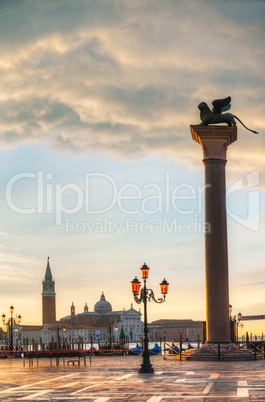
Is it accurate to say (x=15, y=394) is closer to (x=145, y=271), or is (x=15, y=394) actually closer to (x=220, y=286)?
(x=145, y=271)

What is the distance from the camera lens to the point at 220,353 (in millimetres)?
29703

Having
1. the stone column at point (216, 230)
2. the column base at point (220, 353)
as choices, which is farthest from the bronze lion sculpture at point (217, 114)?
the column base at point (220, 353)

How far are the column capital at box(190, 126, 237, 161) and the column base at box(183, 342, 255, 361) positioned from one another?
876 cm

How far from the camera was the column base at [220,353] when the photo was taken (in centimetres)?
2961

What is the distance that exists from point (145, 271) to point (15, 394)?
30.2 ft

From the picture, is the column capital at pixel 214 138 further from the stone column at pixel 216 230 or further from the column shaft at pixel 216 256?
the column shaft at pixel 216 256

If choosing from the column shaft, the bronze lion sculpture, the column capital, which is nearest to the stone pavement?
the column shaft

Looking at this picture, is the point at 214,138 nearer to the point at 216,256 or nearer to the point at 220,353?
the point at 216,256

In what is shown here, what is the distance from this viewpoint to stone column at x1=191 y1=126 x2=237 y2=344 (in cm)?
3020

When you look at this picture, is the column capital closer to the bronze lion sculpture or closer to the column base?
the bronze lion sculpture

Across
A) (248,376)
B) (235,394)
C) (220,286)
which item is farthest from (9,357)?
(235,394)

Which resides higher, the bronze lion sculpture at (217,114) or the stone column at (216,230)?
the bronze lion sculpture at (217,114)

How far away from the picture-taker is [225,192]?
31.1 metres

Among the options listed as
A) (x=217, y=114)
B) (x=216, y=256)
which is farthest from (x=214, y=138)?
(x=216, y=256)
